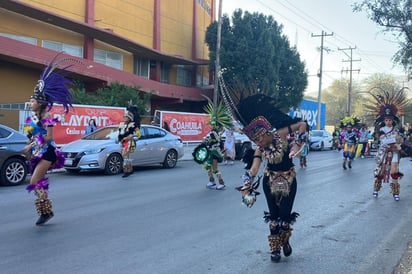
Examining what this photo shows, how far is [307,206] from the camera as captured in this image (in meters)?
8.50

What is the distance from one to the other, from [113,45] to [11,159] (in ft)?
67.8

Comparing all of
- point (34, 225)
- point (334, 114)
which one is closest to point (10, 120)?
point (34, 225)

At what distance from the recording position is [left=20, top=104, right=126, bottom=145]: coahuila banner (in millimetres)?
16831

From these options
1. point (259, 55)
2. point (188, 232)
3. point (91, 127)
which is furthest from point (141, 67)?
point (188, 232)

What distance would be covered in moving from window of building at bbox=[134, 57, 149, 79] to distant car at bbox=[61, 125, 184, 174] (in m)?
18.4

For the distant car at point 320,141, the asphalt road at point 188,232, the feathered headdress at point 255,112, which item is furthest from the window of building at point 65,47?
the feathered headdress at point 255,112

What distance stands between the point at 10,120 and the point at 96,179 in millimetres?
8063

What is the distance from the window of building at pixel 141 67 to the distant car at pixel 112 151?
18.4 m

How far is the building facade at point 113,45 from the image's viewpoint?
23062 mm

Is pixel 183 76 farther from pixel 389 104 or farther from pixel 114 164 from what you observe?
pixel 389 104

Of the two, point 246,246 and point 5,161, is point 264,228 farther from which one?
point 5,161

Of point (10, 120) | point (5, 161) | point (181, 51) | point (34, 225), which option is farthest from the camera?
point (181, 51)

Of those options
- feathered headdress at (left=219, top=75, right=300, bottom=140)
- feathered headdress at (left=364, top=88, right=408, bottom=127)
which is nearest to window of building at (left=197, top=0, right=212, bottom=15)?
feathered headdress at (left=364, top=88, right=408, bottom=127)

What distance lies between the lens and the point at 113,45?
30.0 meters
